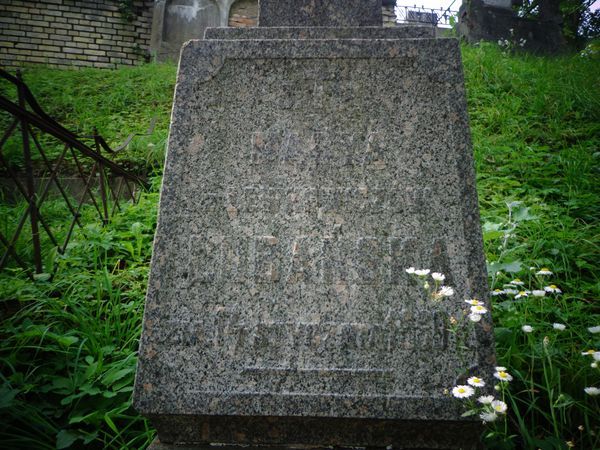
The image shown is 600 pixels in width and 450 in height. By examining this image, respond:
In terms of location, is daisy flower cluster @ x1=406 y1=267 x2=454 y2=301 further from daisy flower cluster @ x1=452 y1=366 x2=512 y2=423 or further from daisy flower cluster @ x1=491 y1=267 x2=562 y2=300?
daisy flower cluster @ x1=491 y1=267 x2=562 y2=300

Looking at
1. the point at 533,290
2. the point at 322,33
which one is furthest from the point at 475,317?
the point at 322,33

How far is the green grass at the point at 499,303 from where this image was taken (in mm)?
1232

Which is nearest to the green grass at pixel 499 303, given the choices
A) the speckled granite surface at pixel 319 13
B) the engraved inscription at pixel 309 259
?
the engraved inscription at pixel 309 259

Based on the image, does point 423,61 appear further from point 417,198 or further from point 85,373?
point 85,373

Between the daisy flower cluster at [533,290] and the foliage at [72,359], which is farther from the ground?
the daisy flower cluster at [533,290]

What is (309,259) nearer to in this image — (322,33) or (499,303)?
(322,33)

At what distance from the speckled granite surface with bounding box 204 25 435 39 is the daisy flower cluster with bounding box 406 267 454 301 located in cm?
88

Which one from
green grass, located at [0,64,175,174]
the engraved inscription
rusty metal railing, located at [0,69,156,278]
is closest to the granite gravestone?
the engraved inscription

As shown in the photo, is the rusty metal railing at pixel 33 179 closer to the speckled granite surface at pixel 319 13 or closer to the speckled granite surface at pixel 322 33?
the speckled granite surface at pixel 322 33

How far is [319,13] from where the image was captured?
1.62 metres

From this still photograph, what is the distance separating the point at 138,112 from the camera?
4867mm

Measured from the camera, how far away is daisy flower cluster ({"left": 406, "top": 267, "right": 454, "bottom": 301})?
41.4 inches

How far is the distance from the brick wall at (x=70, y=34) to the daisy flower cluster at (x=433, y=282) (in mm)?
8579

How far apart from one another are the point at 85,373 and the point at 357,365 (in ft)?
3.16
